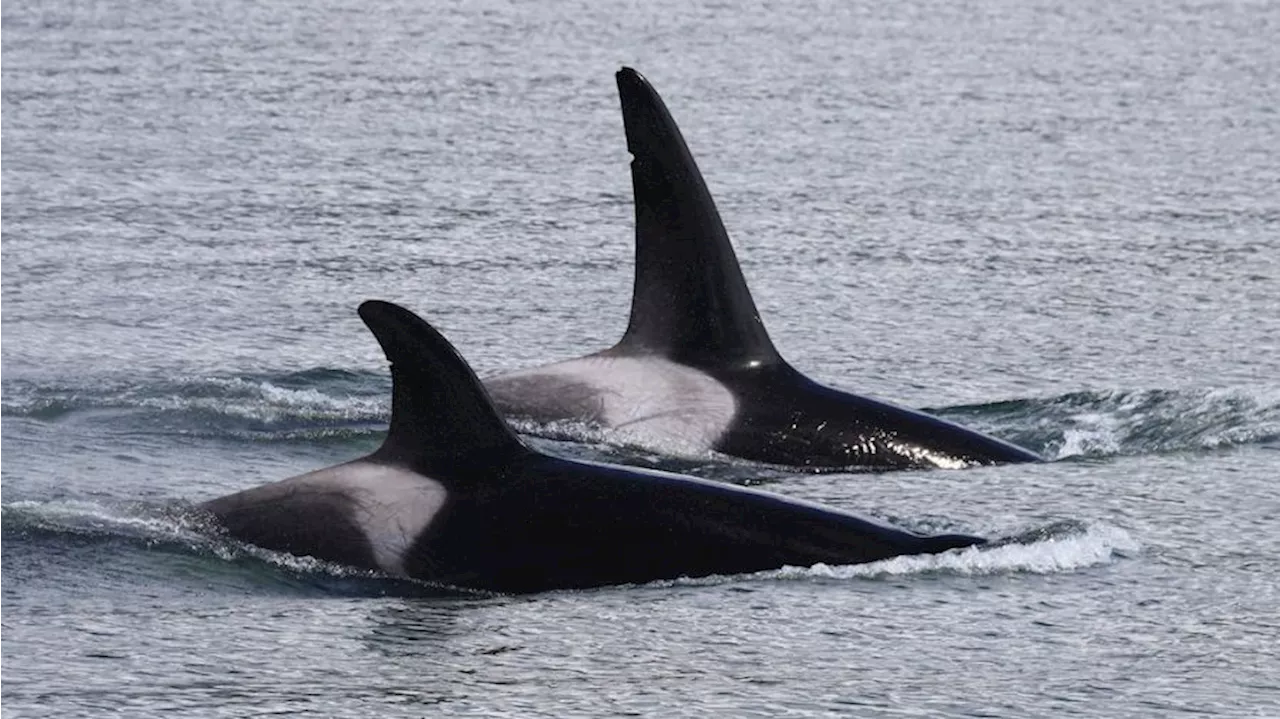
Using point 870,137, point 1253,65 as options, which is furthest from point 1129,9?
point 870,137

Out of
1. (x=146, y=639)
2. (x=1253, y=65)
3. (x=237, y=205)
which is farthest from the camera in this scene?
(x=1253, y=65)

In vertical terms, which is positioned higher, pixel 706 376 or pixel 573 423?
pixel 706 376

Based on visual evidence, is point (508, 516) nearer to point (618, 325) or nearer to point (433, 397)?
point (433, 397)

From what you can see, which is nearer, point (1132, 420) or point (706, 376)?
point (706, 376)

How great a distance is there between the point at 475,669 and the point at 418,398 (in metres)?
1.52

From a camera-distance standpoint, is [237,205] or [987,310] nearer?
[987,310]

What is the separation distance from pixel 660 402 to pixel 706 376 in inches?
10.5

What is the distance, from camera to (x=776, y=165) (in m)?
27.2

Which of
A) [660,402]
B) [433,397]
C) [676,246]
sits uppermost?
[676,246]

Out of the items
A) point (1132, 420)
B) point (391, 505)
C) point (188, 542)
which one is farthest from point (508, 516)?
point (1132, 420)

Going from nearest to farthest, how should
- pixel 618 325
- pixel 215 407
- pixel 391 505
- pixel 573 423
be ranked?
pixel 391 505 → pixel 573 423 → pixel 215 407 → pixel 618 325

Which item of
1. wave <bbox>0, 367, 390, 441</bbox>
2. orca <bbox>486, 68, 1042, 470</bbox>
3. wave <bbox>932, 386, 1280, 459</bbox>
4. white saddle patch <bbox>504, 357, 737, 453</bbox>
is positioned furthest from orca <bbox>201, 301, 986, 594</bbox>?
wave <bbox>932, 386, 1280, 459</bbox>

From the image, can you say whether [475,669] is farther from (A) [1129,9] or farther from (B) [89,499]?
(A) [1129,9]

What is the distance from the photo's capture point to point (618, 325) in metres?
19.4
